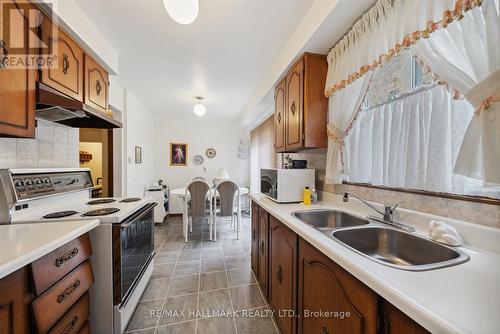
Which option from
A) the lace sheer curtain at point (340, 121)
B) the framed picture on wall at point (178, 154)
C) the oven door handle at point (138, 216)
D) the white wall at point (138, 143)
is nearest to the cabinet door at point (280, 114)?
the lace sheer curtain at point (340, 121)

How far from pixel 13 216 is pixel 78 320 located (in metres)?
0.73

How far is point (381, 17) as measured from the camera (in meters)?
1.13

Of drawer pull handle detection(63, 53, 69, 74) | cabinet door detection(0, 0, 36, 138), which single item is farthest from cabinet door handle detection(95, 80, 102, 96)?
cabinet door detection(0, 0, 36, 138)

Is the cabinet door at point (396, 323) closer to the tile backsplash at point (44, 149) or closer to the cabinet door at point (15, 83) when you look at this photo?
the cabinet door at point (15, 83)

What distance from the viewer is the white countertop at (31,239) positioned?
0.67 meters

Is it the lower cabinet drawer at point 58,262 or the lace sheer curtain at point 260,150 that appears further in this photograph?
the lace sheer curtain at point 260,150

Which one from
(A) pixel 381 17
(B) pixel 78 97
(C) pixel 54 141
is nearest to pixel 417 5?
(A) pixel 381 17

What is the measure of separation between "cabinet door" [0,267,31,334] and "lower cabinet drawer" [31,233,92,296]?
4 centimetres

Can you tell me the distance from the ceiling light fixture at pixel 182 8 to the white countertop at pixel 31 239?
51.3 inches

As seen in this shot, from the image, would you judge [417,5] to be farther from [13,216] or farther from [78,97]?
[13,216]

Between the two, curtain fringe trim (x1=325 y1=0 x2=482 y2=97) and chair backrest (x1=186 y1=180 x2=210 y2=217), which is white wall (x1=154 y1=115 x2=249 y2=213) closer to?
chair backrest (x1=186 y1=180 x2=210 y2=217)

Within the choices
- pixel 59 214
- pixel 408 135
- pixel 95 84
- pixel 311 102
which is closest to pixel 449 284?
pixel 408 135

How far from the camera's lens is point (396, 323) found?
1.75ft

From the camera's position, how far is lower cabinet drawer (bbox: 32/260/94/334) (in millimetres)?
792
